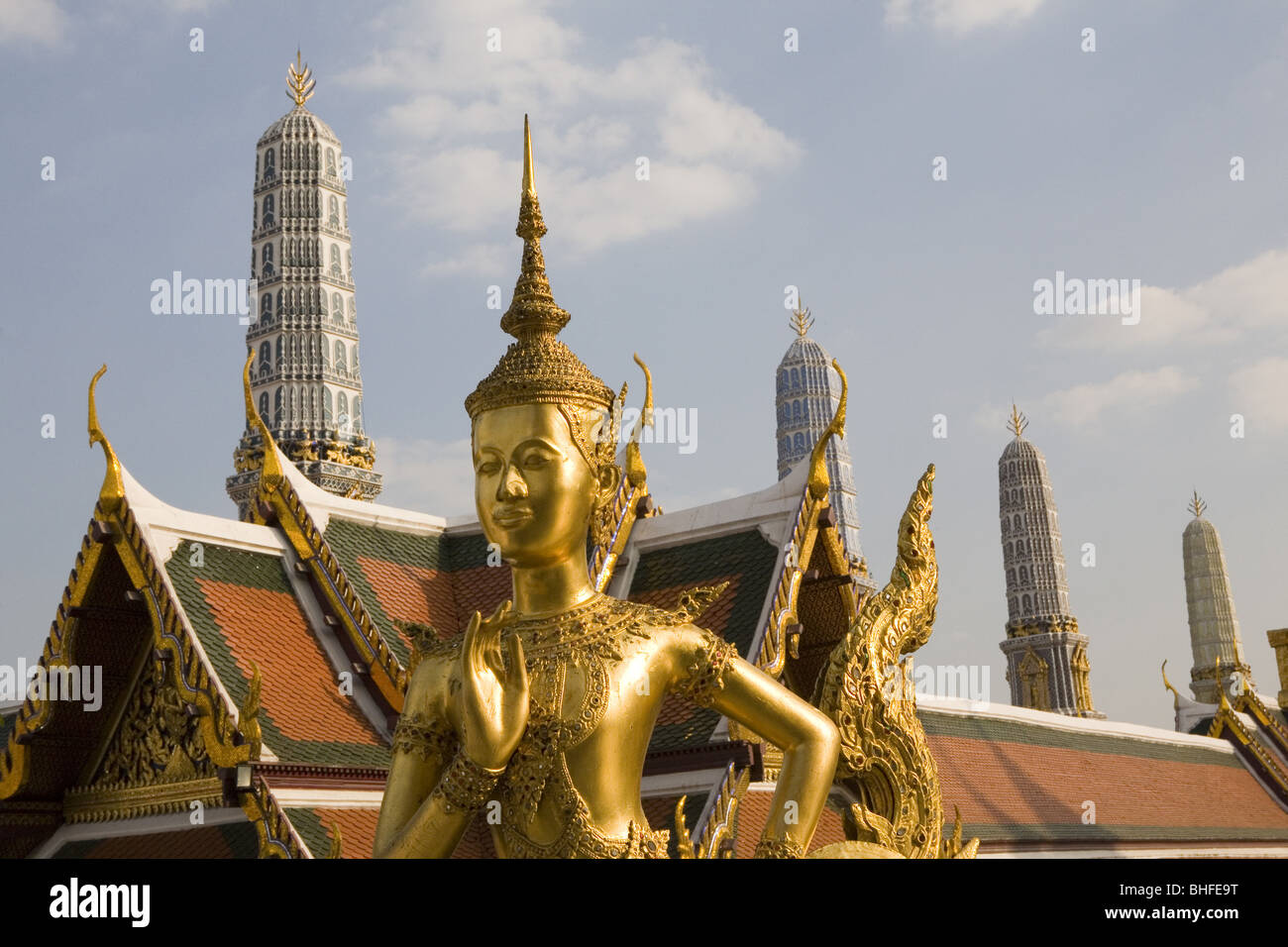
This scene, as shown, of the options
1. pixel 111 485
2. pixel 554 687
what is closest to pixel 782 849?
pixel 554 687

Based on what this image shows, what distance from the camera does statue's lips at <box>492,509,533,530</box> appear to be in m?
6.21

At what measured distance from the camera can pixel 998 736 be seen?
1973 centimetres

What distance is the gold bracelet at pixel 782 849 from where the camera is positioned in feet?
19.9

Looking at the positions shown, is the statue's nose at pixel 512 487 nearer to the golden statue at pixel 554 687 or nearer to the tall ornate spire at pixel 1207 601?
the golden statue at pixel 554 687

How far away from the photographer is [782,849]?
6086 mm

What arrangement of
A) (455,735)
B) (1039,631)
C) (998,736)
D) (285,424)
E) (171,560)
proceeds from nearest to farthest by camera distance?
1. (455,735)
2. (171,560)
3. (998,736)
4. (285,424)
5. (1039,631)

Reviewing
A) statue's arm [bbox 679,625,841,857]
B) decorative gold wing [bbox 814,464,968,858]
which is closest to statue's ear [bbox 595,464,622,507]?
statue's arm [bbox 679,625,841,857]

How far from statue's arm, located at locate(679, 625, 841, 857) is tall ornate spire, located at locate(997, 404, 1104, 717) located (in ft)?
186

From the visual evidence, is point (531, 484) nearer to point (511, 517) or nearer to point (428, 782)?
point (511, 517)
